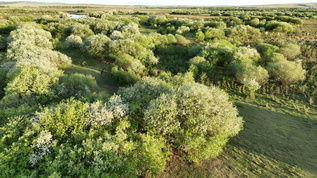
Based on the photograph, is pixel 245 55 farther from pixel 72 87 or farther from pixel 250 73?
pixel 72 87

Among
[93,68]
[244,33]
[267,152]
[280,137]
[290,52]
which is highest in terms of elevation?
[244,33]

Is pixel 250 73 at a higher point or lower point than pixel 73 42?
lower

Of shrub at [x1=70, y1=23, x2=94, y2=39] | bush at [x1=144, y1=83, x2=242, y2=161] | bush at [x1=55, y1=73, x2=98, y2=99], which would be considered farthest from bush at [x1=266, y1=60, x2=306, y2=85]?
shrub at [x1=70, y1=23, x2=94, y2=39]

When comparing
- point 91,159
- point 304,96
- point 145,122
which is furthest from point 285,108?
point 91,159

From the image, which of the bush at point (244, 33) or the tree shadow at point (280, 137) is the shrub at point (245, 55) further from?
the bush at point (244, 33)

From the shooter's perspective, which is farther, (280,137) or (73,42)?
(73,42)

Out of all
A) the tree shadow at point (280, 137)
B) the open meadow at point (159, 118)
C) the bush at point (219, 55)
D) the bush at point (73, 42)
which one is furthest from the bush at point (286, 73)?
the bush at point (73, 42)

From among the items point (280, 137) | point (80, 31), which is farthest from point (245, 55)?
point (80, 31)

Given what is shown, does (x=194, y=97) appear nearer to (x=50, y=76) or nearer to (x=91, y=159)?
(x=91, y=159)

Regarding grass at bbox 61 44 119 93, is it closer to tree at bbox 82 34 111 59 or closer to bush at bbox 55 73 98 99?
tree at bbox 82 34 111 59

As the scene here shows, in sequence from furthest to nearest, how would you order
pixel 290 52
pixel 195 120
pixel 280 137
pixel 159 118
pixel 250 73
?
pixel 290 52
pixel 250 73
pixel 280 137
pixel 159 118
pixel 195 120
